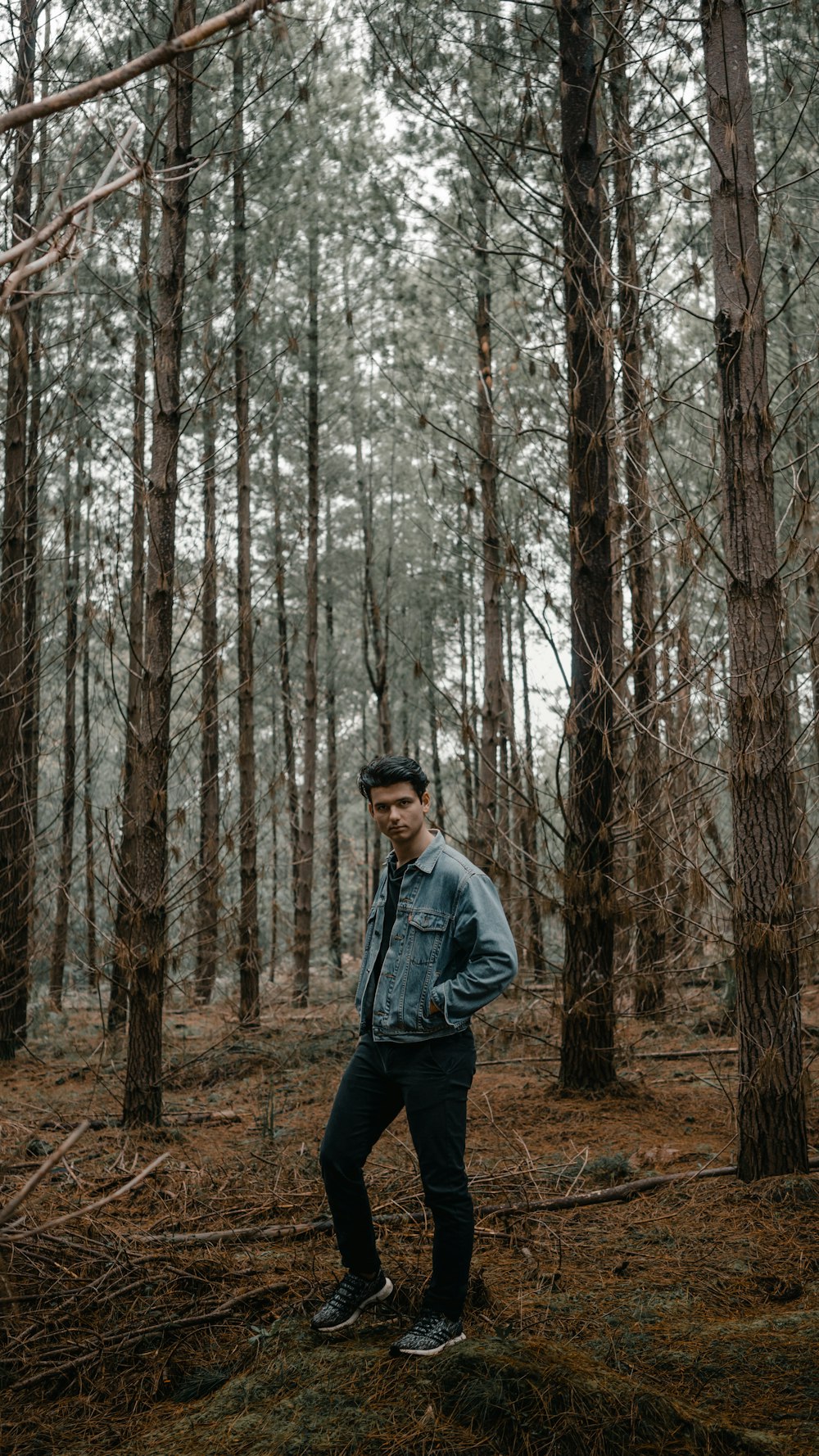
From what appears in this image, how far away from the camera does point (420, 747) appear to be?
91.4 feet

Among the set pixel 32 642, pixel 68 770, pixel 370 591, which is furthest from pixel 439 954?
pixel 68 770

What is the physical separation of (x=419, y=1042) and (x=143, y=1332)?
126 centimetres

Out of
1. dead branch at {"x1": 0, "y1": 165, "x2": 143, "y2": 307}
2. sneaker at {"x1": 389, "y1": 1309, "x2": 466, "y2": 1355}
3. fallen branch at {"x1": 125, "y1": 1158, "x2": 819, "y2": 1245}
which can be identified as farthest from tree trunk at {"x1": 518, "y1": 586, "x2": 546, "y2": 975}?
dead branch at {"x1": 0, "y1": 165, "x2": 143, "y2": 307}

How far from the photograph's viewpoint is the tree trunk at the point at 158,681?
18.4 ft

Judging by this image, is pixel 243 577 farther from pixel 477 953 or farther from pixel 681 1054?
pixel 477 953

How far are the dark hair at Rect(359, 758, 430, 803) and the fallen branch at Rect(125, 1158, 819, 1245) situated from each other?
1886mm

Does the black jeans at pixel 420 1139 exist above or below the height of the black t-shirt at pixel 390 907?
below

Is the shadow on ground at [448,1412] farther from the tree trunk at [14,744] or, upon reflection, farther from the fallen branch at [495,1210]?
the tree trunk at [14,744]

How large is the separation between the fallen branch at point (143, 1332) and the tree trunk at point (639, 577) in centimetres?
234

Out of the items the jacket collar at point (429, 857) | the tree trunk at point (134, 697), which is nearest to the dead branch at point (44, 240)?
the tree trunk at point (134, 697)

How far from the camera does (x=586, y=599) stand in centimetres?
635

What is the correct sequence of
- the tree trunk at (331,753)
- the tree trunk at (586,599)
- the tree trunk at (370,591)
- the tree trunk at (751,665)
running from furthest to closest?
the tree trunk at (331,753)
the tree trunk at (370,591)
the tree trunk at (586,599)
the tree trunk at (751,665)

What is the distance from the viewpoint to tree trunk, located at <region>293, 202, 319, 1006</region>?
12336 millimetres

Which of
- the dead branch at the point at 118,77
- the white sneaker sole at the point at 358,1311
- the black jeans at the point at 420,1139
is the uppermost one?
the dead branch at the point at 118,77
